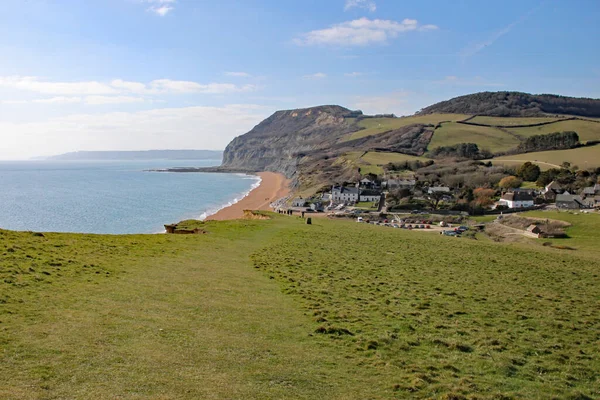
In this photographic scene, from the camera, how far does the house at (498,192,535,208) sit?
81.9m

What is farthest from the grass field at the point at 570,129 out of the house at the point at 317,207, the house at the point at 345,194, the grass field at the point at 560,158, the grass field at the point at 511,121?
the house at the point at 317,207

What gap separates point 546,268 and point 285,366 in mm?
23805

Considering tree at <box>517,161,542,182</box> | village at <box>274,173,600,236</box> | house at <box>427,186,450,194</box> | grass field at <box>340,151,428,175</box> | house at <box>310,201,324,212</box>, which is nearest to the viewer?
village at <box>274,173,600,236</box>

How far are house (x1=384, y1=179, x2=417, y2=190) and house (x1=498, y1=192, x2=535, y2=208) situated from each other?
24.5m

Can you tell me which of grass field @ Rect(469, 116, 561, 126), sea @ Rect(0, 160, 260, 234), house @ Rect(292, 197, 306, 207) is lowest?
sea @ Rect(0, 160, 260, 234)

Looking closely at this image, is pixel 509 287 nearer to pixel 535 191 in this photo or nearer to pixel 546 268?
pixel 546 268

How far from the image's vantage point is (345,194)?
338ft

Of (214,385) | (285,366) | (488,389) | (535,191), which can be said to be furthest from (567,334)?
(535,191)

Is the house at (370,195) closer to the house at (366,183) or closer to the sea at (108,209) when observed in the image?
the house at (366,183)

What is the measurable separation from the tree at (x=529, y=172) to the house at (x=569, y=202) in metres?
24.0

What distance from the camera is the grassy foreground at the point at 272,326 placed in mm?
9281

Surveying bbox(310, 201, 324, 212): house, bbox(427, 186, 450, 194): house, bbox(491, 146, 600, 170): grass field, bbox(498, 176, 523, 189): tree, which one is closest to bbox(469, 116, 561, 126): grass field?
bbox(491, 146, 600, 170): grass field

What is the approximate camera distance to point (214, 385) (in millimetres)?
8852

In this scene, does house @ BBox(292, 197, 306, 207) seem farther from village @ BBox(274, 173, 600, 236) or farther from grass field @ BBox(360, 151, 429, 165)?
grass field @ BBox(360, 151, 429, 165)
